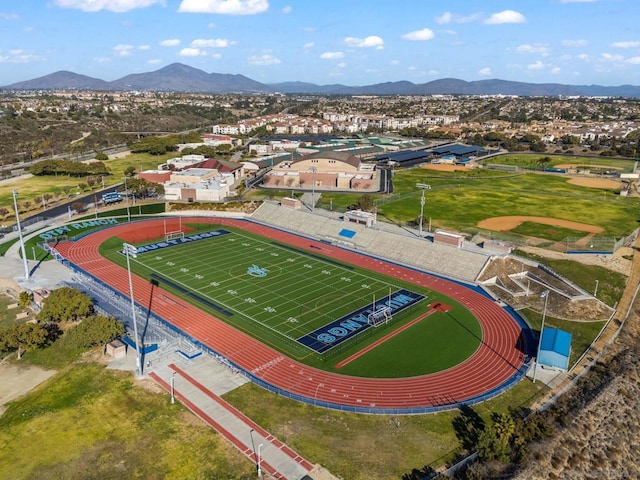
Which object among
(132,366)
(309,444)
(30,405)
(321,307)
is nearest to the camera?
(309,444)

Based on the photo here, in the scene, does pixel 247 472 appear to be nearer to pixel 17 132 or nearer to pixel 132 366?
pixel 132 366

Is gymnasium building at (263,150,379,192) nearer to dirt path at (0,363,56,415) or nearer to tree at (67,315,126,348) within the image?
tree at (67,315,126,348)

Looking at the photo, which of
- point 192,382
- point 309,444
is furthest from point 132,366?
point 309,444

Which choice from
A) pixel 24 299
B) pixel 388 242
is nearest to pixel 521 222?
pixel 388 242

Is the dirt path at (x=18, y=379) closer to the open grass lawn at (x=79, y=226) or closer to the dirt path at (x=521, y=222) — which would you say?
the open grass lawn at (x=79, y=226)

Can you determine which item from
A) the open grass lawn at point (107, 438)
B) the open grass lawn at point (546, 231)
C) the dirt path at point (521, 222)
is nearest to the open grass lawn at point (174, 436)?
the open grass lawn at point (107, 438)

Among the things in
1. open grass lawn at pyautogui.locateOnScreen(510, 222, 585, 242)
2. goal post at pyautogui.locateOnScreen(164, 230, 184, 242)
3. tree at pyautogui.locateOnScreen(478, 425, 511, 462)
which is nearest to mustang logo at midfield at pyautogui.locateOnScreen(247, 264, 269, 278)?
goal post at pyautogui.locateOnScreen(164, 230, 184, 242)
